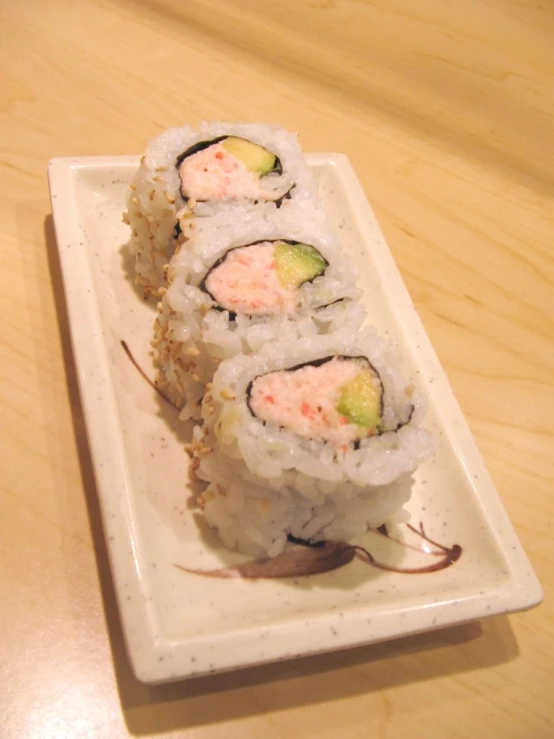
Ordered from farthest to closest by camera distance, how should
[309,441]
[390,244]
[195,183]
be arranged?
[390,244] < [195,183] < [309,441]

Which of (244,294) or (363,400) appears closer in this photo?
(363,400)

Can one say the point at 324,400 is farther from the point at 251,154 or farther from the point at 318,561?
the point at 251,154

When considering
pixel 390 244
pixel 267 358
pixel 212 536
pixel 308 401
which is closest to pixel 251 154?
pixel 390 244

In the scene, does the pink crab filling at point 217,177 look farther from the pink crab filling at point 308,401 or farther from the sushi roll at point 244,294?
the pink crab filling at point 308,401

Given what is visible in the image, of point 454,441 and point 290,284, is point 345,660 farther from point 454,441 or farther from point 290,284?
point 290,284

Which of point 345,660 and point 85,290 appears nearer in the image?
point 345,660

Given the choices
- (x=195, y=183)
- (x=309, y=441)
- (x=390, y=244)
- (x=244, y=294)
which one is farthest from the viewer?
(x=390, y=244)

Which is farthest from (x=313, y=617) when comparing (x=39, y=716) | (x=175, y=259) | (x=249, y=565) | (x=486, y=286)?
(x=486, y=286)
